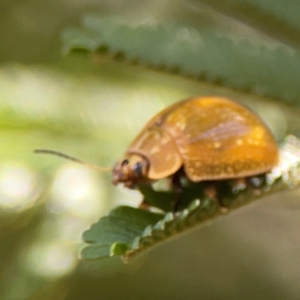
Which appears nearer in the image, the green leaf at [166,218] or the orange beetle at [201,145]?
the green leaf at [166,218]

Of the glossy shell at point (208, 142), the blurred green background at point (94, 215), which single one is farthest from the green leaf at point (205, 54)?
the blurred green background at point (94, 215)

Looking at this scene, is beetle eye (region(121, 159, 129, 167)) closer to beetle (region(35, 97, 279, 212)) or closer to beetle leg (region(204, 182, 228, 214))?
beetle (region(35, 97, 279, 212))

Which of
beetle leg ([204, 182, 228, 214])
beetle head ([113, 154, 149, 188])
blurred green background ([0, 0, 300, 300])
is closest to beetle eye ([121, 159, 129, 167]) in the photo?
beetle head ([113, 154, 149, 188])

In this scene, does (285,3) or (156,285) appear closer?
(285,3)

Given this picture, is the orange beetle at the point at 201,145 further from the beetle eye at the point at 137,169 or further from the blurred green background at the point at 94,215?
the blurred green background at the point at 94,215

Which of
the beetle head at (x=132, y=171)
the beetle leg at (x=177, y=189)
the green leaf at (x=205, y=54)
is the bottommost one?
the beetle leg at (x=177, y=189)

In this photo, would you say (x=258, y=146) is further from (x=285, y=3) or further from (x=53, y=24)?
(x=53, y=24)

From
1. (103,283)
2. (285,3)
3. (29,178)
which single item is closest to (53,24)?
(29,178)
